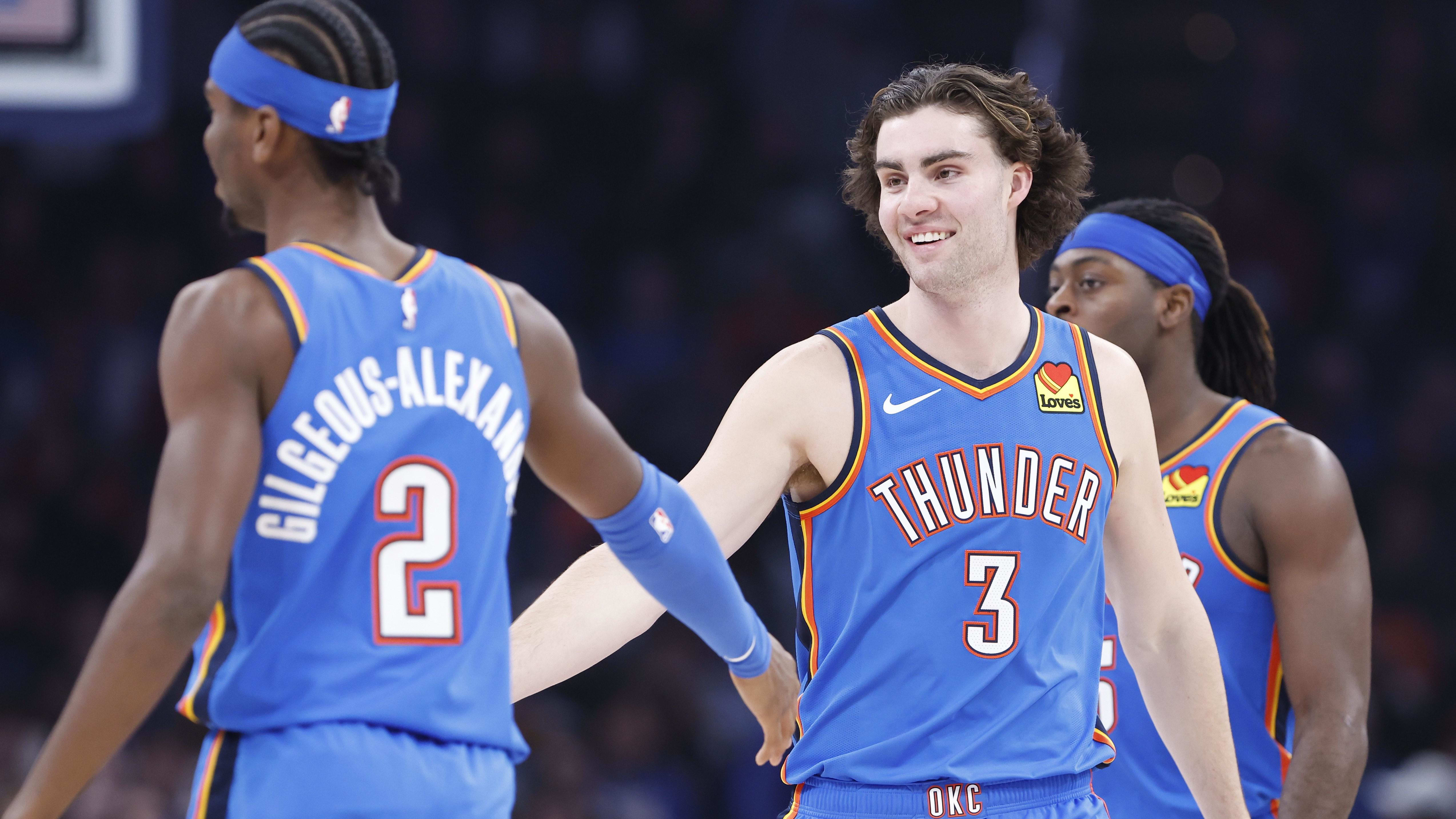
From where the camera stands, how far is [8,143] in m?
10.3

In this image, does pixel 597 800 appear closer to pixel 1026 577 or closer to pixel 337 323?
pixel 1026 577

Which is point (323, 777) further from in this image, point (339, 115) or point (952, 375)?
point (952, 375)

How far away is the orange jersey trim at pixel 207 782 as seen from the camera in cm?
232

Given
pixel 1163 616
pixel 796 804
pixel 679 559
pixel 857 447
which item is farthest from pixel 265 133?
pixel 1163 616

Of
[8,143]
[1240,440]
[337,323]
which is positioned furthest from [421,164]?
[337,323]

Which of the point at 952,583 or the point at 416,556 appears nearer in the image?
the point at 416,556

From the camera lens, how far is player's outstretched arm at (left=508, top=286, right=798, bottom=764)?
2680mm

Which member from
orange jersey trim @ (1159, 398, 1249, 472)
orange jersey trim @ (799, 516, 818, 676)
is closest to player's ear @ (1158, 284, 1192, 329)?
orange jersey trim @ (1159, 398, 1249, 472)

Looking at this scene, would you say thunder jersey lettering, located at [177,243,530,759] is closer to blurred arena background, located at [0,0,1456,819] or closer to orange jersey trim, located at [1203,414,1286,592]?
orange jersey trim, located at [1203,414,1286,592]

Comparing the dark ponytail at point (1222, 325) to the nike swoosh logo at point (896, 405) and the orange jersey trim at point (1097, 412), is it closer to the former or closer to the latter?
the orange jersey trim at point (1097, 412)

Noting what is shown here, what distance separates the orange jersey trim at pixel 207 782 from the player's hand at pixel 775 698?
1.11 meters

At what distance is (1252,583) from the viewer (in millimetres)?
4180

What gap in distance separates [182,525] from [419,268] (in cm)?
59

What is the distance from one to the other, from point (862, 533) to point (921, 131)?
3.04 ft
